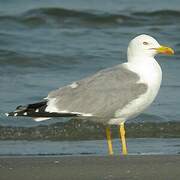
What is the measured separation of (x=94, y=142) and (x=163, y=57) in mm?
5314

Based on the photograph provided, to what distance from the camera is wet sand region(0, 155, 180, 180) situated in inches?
261

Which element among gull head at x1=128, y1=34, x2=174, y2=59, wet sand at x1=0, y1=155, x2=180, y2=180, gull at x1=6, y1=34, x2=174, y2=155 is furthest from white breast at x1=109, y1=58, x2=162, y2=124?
wet sand at x1=0, y1=155, x2=180, y2=180

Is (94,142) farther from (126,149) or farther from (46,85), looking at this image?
(46,85)

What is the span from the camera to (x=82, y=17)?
1844cm

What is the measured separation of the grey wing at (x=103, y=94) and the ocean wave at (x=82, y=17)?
9.37 meters

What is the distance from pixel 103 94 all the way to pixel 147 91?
468 mm

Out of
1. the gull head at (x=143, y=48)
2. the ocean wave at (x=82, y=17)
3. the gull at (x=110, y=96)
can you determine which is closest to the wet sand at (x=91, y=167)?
the gull at (x=110, y=96)

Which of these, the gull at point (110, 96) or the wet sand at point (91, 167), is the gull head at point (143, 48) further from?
the wet sand at point (91, 167)

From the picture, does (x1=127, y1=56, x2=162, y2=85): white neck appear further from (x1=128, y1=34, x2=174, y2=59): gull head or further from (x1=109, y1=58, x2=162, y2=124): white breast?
(x1=128, y1=34, x2=174, y2=59): gull head

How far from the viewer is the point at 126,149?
8.84 m

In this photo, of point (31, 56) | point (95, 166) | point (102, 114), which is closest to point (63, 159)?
point (95, 166)

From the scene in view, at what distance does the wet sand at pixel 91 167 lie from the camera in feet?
21.8

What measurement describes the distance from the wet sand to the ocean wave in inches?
418

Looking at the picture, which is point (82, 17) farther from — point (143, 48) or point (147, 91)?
point (147, 91)
